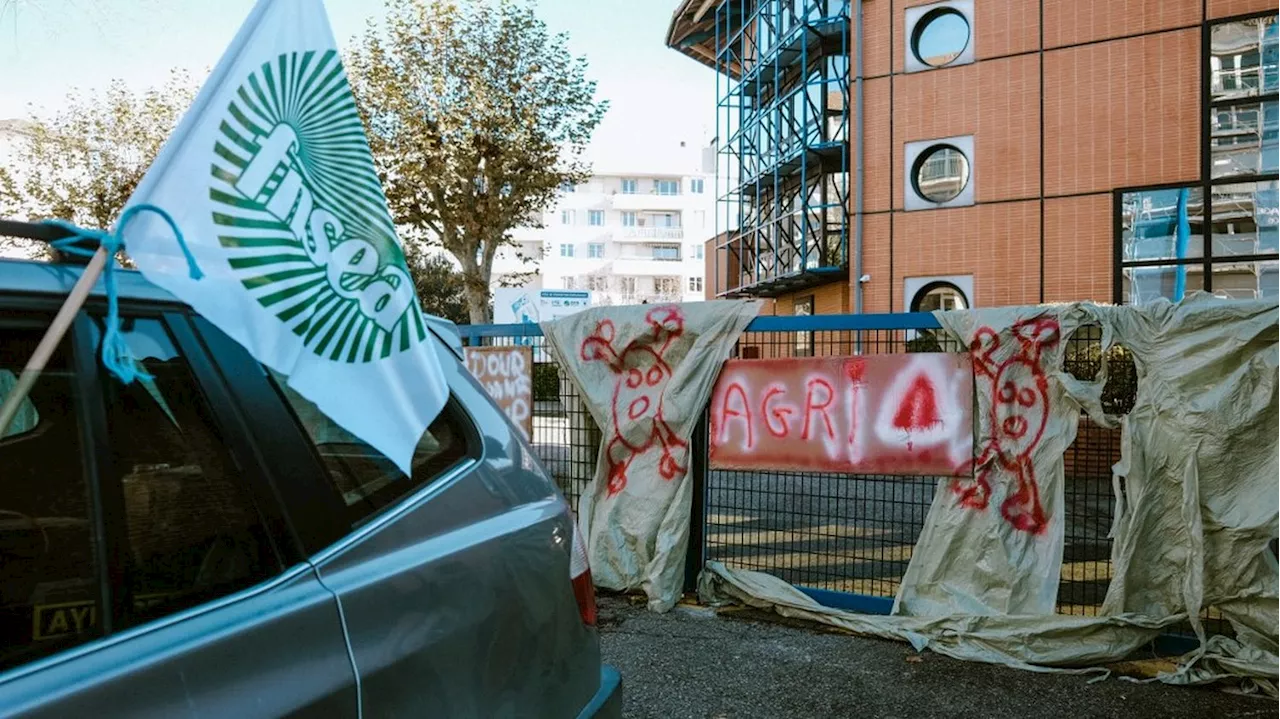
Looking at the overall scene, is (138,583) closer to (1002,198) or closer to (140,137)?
(1002,198)

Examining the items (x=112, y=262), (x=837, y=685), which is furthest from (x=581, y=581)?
(x=837, y=685)

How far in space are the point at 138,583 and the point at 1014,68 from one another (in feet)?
61.3

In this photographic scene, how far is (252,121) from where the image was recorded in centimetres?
153

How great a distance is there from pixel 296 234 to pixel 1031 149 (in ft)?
58.9

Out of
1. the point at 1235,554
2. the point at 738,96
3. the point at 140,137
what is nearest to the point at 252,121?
the point at 1235,554

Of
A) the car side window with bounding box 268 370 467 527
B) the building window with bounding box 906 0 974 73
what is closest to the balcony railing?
the building window with bounding box 906 0 974 73

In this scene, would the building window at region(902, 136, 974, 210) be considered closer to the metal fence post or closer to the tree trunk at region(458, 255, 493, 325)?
the tree trunk at region(458, 255, 493, 325)

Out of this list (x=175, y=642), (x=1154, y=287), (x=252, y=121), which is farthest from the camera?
(x=1154, y=287)

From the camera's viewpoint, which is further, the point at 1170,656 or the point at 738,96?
the point at 738,96

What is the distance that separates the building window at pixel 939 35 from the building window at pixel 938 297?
4.33m

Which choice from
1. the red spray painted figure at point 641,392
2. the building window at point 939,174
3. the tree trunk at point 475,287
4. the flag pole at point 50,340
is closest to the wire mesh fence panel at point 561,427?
the red spray painted figure at point 641,392

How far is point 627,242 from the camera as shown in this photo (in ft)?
251

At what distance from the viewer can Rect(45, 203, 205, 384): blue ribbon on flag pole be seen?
4.30 ft

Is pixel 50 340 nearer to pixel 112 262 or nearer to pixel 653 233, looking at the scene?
pixel 112 262
